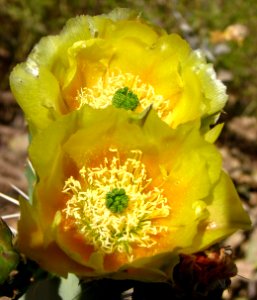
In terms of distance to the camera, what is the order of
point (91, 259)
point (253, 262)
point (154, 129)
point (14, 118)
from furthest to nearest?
1. point (14, 118)
2. point (253, 262)
3. point (154, 129)
4. point (91, 259)

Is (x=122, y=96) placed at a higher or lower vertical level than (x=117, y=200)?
higher

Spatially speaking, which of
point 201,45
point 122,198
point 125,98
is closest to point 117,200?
point 122,198

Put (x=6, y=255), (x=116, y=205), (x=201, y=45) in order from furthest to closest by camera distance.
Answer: (x=201, y=45) < (x=116, y=205) < (x=6, y=255)

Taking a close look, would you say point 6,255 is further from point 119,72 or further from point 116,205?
point 119,72

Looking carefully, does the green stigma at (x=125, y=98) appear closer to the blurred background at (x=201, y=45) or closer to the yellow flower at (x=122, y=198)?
the yellow flower at (x=122, y=198)

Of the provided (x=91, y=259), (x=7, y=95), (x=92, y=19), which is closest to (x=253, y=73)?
(x=7, y=95)

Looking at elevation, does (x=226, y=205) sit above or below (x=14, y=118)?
above

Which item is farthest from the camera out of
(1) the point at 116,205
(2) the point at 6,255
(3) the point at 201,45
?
(3) the point at 201,45

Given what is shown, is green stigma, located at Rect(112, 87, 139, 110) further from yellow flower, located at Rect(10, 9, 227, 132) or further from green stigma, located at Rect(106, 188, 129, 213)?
green stigma, located at Rect(106, 188, 129, 213)

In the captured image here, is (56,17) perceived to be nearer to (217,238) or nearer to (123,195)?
(123,195)
